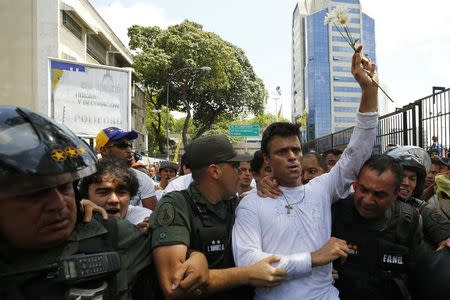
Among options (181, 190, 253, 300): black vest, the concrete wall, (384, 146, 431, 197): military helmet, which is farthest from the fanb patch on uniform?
the concrete wall

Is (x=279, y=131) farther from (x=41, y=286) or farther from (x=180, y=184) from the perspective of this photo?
(x=180, y=184)

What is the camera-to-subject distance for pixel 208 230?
2.10 meters

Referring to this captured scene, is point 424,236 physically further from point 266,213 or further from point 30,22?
point 30,22

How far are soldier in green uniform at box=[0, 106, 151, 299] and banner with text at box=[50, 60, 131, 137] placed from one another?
4.86 meters

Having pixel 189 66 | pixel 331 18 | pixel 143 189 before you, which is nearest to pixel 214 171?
pixel 331 18

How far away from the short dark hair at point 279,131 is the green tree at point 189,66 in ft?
82.6

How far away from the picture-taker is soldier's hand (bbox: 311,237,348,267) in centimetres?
209

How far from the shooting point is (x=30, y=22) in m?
16.1

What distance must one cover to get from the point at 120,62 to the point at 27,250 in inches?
1148

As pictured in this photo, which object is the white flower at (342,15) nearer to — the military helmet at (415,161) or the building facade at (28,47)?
the military helmet at (415,161)

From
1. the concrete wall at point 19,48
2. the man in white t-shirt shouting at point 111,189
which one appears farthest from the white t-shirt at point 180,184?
the concrete wall at point 19,48

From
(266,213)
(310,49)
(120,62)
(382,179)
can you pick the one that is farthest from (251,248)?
(310,49)

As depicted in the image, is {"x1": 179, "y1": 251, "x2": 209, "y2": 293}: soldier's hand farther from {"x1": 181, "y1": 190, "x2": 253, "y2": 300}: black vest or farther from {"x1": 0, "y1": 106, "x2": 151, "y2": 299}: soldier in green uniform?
{"x1": 0, "y1": 106, "x2": 151, "y2": 299}: soldier in green uniform

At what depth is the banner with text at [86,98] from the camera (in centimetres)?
621
